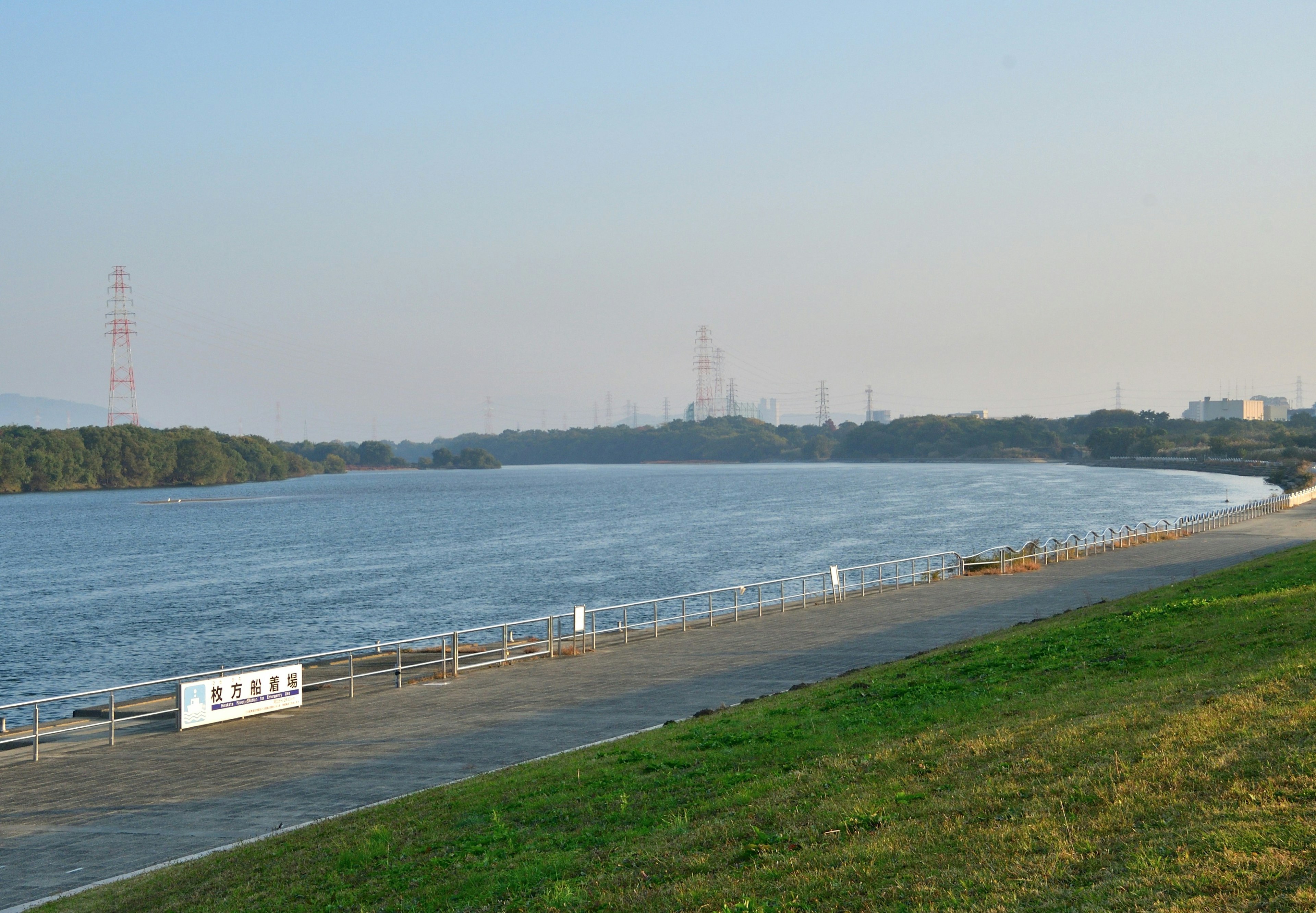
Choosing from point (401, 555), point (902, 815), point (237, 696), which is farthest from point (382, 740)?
point (401, 555)

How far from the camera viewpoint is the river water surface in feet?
150

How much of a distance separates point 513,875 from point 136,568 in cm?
7601

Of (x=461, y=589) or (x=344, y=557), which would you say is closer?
(x=461, y=589)

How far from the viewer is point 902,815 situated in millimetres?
8672

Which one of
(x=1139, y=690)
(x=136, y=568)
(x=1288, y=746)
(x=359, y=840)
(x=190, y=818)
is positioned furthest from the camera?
(x=136, y=568)

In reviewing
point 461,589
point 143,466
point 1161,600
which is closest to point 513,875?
point 1161,600

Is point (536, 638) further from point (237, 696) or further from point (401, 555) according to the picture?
point (401, 555)

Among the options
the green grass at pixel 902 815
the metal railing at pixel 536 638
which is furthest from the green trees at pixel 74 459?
the green grass at pixel 902 815

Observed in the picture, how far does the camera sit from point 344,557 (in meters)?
79.7

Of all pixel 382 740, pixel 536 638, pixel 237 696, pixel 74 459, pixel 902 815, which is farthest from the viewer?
pixel 74 459

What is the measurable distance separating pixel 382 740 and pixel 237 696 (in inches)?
167

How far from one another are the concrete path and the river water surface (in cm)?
1916

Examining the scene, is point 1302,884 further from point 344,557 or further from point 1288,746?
point 344,557

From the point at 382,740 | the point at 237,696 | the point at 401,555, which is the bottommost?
the point at 401,555
